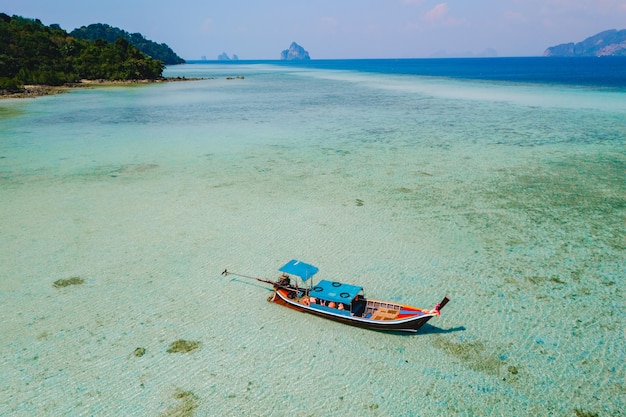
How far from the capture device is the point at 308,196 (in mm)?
25375

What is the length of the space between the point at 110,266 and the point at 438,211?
1693 centimetres

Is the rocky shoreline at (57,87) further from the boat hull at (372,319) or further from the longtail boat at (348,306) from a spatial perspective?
the boat hull at (372,319)

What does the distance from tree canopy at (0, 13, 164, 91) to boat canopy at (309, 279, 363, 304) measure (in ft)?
289

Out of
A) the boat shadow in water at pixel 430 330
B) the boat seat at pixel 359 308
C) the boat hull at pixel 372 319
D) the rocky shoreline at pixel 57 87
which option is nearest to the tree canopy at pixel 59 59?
the rocky shoreline at pixel 57 87

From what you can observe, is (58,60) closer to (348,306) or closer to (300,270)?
(300,270)

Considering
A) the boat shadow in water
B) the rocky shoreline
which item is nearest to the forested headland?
the rocky shoreline

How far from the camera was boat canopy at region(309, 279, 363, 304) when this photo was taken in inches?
527

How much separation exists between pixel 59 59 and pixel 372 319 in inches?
4576

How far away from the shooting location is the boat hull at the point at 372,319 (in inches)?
491

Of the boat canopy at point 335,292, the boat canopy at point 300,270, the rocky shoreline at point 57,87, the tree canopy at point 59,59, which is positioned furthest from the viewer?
the tree canopy at point 59,59

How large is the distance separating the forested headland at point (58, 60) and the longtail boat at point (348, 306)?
85723mm

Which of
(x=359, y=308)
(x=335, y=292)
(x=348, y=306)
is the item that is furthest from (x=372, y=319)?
(x=335, y=292)

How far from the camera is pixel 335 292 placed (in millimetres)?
13781

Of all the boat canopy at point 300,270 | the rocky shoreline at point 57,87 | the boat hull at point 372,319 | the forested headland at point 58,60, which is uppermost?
the forested headland at point 58,60
